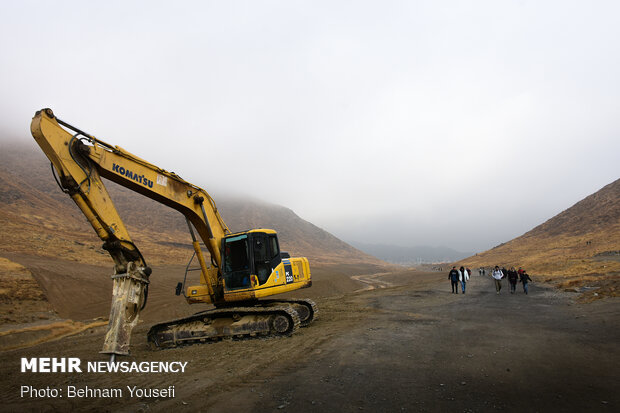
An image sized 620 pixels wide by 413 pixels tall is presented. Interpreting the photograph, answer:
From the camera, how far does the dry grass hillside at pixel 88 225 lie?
35.5 m

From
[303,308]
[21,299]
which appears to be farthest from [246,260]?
[21,299]

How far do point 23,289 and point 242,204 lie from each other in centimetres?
14557

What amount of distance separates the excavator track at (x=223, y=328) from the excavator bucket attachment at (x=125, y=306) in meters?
2.30

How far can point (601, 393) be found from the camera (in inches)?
188

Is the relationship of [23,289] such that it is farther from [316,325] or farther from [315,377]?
[315,377]

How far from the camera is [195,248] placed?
10.3m

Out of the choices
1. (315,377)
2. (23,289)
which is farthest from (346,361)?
(23,289)

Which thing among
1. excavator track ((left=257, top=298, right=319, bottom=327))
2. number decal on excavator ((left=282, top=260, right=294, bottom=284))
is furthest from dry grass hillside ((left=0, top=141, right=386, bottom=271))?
number decal on excavator ((left=282, top=260, right=294, bottom=284))

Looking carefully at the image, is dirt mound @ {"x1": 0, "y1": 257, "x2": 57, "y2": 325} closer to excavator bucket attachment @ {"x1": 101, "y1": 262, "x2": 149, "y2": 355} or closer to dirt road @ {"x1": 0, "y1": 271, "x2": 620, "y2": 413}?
dirt road @ {"x1": 0, "y1": 271, "x2": 620, "y2": 413}

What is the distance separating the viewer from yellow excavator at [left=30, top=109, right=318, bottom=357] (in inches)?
283

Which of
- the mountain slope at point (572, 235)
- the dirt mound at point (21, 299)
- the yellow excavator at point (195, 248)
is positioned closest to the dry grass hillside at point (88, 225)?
the dirt mound at point (21, 299)

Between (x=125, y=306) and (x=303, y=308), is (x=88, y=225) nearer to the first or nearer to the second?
(x=303, y=308)

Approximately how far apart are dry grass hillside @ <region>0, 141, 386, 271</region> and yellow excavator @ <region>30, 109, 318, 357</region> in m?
29.2

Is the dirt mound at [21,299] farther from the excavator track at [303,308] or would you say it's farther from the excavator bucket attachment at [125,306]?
the excavator track at [303,308]
